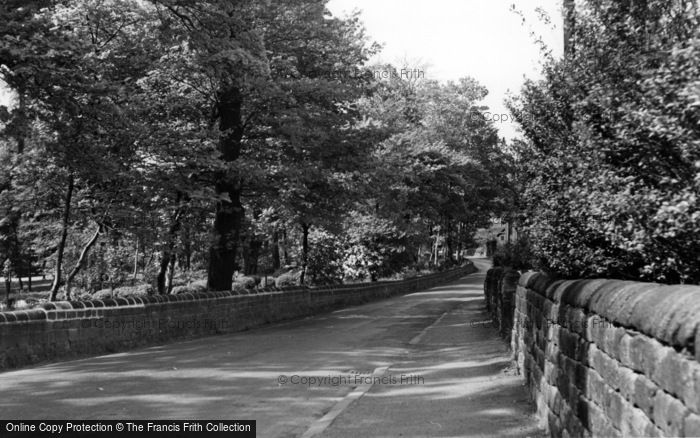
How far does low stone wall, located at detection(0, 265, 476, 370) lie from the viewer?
35.5 feet

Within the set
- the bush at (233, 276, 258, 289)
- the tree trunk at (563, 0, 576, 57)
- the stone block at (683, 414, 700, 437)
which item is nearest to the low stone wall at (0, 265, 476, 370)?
the tree trunk at (563, 0, 576, 57)

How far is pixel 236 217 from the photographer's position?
68.4ft

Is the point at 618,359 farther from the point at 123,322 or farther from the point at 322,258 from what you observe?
the point at 322,258

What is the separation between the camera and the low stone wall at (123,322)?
10.8m

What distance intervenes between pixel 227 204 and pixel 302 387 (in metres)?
11.4

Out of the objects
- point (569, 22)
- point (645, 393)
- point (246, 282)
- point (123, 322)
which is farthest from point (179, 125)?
point (246, 282)

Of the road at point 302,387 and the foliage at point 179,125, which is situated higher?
the foliage at point 179,125

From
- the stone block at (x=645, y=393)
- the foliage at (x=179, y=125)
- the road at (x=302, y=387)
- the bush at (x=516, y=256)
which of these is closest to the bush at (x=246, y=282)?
the foliage at (x=179, y=125)

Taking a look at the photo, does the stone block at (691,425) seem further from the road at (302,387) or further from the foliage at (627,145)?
the road at (302,387)

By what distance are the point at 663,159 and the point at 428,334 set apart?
1153cm

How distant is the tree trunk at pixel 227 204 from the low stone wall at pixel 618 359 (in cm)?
1312

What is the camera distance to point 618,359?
4.11 metres

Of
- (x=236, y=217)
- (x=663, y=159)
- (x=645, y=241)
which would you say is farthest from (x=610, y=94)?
(x=236, y=217)

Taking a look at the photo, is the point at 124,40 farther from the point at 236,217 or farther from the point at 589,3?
the point at 589,3
